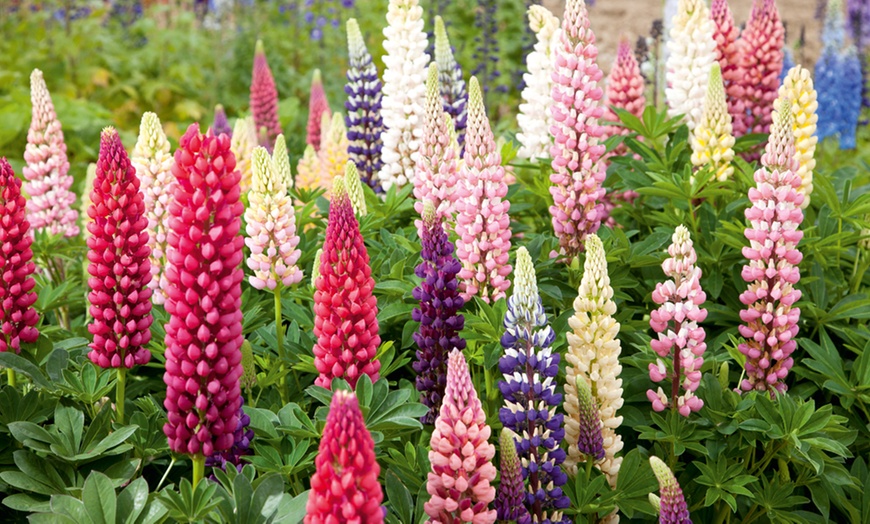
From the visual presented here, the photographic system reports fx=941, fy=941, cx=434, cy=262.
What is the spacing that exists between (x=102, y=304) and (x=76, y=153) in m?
4.42

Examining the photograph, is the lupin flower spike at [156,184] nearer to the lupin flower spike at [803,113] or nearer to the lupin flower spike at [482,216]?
the lupin flower spike at [482,216]

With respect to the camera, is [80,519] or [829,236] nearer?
[80,519]

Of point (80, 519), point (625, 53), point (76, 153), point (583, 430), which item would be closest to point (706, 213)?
point (625, 53)

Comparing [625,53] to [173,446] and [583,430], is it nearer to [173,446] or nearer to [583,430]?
[583,430]

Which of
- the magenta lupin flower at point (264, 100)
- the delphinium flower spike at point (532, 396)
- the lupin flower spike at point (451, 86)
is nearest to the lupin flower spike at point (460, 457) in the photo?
the delphinium flower spike at point (532, 396)

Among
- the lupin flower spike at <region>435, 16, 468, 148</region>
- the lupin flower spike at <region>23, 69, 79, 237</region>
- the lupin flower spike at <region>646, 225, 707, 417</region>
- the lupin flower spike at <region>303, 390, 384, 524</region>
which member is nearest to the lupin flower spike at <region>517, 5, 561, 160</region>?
the lupin flower spike at <region>435, 16, 468, 148</region>

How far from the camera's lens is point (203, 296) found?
190cm

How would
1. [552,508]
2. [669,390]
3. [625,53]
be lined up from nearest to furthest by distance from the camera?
[552,508]
[669,390]
[625,53]

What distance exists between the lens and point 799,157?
9.58 ft

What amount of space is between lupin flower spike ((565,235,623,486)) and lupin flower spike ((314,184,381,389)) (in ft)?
1.55

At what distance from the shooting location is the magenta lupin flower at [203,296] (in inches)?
73.7

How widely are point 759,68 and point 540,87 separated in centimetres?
88

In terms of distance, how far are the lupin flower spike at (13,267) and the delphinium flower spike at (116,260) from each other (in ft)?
0.84

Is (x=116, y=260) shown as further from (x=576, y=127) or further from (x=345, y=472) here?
(x=576, y=127)
